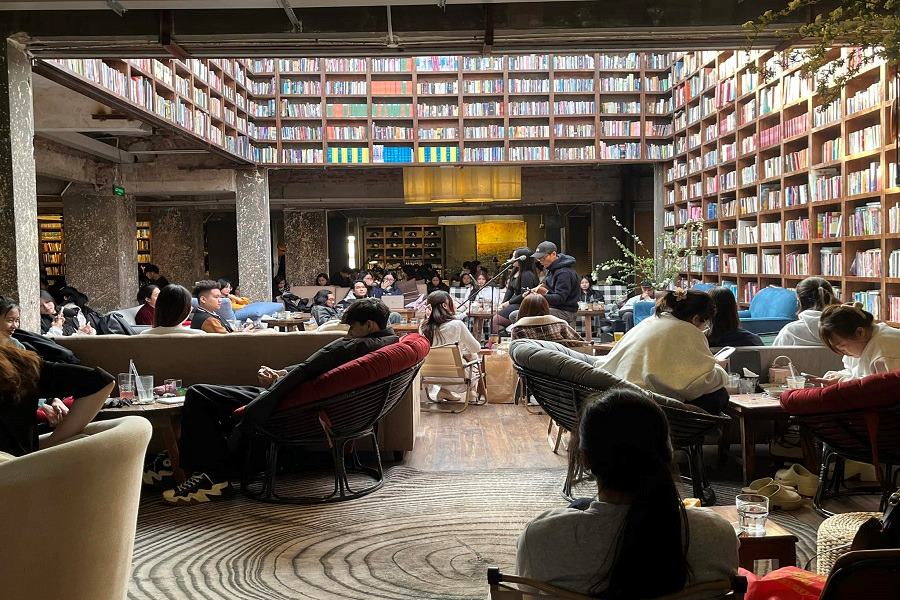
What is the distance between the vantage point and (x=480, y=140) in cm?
1264

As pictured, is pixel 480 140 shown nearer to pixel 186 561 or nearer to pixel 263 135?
pixel 263 135

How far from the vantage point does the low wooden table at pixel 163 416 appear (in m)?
4.21

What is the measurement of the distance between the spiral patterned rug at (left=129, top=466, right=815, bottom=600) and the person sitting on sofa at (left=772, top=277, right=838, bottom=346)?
1469 millimetres

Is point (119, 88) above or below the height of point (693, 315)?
above

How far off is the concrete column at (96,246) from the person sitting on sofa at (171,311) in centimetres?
715

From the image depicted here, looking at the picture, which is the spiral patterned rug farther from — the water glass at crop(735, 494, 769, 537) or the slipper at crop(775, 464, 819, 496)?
the water glass at crop(735, 494, 769, 537)

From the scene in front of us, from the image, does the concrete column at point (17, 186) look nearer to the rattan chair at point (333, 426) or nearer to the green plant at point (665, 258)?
the rattan chair at point (333, 426)

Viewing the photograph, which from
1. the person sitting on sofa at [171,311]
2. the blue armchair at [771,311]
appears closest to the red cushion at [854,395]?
the person sitting on sofa at [171,311]

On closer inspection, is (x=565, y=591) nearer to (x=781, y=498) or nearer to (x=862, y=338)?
(x=781, y=498)

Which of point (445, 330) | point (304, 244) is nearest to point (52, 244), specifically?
point (304, 244)

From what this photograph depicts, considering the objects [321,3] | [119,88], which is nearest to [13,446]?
[321,3]

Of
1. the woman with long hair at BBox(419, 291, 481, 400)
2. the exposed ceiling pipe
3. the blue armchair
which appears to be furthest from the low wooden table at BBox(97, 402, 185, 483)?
the blue armchair

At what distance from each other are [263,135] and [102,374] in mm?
9497

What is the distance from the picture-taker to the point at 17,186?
5.48m
